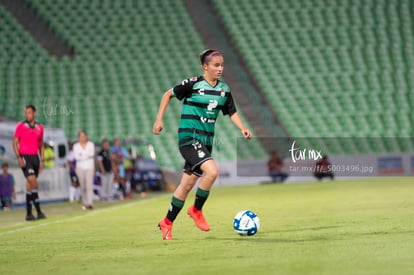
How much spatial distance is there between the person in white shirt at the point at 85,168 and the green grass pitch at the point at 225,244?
180 inches

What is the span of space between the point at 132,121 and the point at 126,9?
6884mm

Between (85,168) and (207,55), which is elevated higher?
(207,55)

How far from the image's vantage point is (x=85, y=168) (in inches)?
914

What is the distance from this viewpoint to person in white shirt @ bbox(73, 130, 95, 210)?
2308cm

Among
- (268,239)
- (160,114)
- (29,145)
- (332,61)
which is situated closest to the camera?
(268,239)

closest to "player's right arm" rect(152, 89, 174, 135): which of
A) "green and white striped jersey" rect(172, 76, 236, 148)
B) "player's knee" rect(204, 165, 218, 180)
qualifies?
"green and white striped jersey" rect(172, 76, 236, 148)

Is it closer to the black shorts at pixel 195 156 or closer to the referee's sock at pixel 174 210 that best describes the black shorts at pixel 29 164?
the referee's sock at pixel 174 210

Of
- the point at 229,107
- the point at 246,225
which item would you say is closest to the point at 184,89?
the point at 229,107

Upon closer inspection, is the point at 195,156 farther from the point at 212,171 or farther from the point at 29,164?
the point at 29,164

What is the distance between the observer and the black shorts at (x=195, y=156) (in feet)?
37.7

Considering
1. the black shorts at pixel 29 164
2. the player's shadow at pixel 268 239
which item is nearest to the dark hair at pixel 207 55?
the player's shadow at pixel 268 239

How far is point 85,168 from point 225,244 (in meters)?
12.9

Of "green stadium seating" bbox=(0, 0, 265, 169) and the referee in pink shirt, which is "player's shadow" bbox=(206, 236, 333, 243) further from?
"green stadium seating" bbox=(0, 0, 265, 169)

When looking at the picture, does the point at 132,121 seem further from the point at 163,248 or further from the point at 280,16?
the point at 163,248
